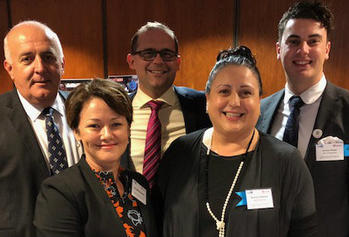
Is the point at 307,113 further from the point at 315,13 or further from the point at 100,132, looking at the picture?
Result: the point at 100,132

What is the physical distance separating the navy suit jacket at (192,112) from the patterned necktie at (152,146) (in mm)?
160

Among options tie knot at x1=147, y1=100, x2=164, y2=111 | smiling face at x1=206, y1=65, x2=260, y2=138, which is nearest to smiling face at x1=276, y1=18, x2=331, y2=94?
smiling face at x1=206, y1=65, x2=260, y2=138

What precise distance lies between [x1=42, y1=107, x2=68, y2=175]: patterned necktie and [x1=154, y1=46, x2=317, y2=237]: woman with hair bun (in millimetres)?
666

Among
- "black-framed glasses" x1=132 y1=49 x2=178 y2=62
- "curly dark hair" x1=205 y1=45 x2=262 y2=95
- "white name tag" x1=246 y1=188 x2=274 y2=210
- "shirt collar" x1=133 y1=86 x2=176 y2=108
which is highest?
"black-framed glasses" x1=132 y1=49 x2=178 y2=62

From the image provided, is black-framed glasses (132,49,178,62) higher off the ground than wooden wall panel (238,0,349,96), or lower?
lower

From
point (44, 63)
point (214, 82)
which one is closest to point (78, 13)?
point (44, 63)

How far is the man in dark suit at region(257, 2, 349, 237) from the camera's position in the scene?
180 cm

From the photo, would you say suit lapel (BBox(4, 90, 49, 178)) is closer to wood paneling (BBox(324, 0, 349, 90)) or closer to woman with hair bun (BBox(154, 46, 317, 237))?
woman with hair bun (BBox(154, 46, 317, 237))

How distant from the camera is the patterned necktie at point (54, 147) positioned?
1.71 metres

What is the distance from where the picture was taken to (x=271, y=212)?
138 cm

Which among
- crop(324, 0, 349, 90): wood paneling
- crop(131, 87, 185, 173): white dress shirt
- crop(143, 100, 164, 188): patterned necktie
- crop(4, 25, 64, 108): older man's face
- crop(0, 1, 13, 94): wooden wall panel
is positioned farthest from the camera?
crop(0, 1, 13, 94): wooden wall panel

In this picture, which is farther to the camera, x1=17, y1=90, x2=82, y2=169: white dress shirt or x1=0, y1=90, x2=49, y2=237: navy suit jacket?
x1=17, y1=90, x2=82, y2=169: white dress shirt

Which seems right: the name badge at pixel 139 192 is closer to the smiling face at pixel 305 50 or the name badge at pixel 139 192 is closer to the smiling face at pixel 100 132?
the smiling face at pixel 100 132

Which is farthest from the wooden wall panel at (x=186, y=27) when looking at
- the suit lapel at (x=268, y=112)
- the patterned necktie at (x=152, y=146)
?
the patterned necktie at (x=152, y=146)
